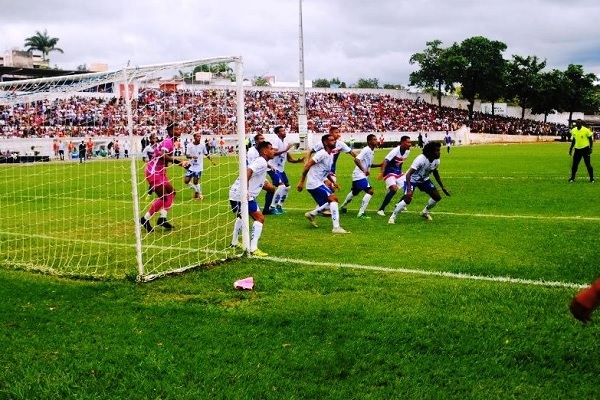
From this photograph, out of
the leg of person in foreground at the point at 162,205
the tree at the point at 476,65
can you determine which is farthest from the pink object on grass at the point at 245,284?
the tree at the point at 476,65

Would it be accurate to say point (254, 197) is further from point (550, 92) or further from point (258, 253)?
point (550, 92)

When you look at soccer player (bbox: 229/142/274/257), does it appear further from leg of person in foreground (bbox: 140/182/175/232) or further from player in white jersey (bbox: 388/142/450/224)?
player in white jersey (bbox: 388/142/450/224)

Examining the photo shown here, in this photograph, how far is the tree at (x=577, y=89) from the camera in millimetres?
85688

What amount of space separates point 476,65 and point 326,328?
82.8 m

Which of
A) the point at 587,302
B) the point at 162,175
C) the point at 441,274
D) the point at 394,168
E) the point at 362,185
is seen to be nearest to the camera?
the point at 587,302

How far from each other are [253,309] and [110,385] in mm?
1996

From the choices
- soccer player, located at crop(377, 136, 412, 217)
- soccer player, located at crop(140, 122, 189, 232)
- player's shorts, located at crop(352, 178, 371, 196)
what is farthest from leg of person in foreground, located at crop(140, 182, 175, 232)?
soccer player, located at crop(377, 136, 412, 217)

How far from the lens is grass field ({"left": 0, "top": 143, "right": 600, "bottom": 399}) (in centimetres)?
462

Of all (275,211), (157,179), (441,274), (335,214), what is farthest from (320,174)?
(441,274)

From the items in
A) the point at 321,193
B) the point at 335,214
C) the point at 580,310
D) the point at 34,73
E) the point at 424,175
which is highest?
the point at 34,73

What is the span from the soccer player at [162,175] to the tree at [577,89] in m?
83.3

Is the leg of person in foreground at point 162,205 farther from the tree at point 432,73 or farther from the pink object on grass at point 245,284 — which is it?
the tree at point 432,73

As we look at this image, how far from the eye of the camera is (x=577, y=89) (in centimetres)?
8706

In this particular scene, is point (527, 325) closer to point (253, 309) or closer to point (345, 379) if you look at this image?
point (345, 379)
